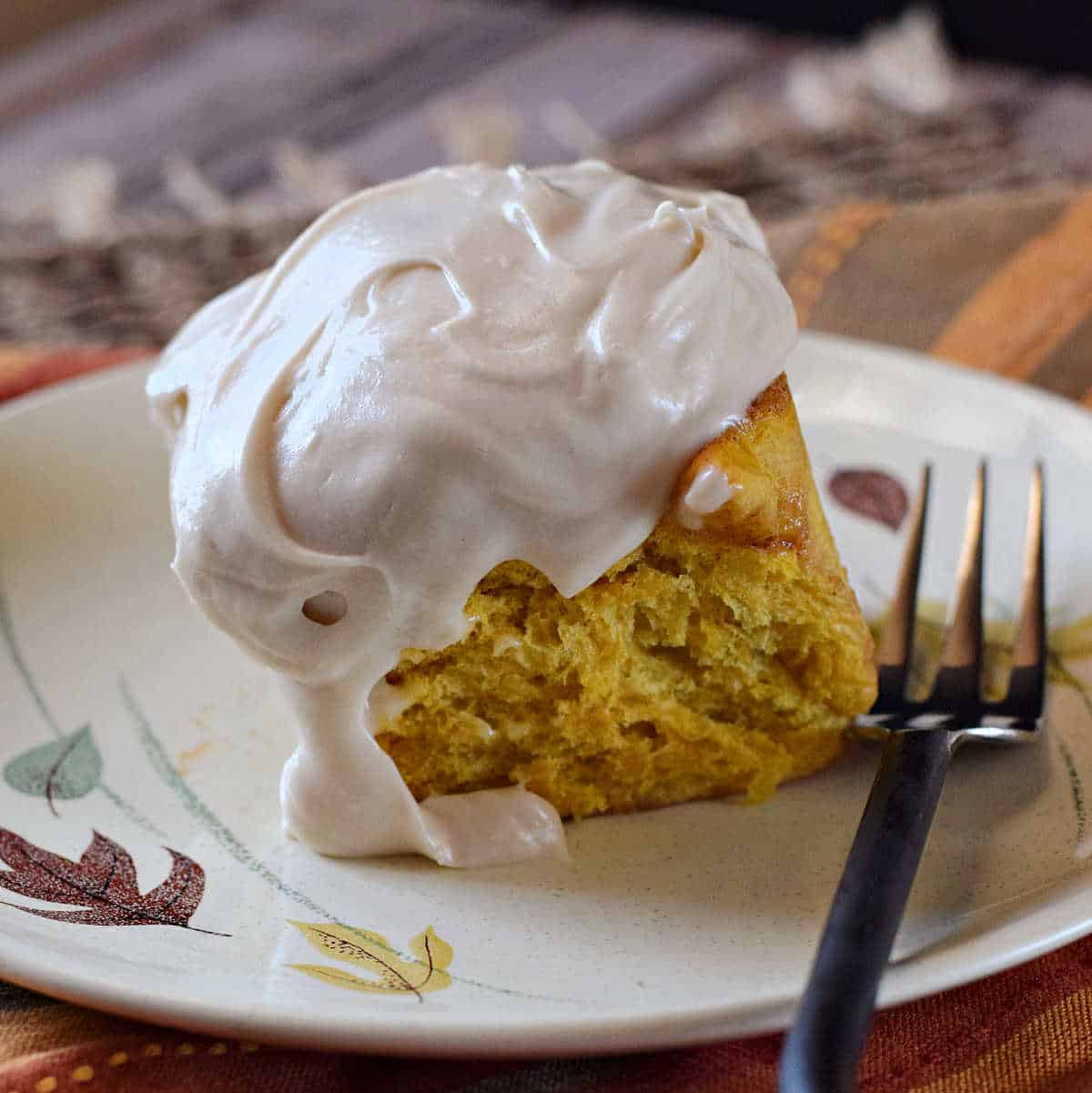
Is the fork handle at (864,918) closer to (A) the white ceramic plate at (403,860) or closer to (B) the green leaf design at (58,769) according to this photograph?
(A) the white ceramic plate at (403,860)

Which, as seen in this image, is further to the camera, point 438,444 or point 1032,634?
point 1032,634

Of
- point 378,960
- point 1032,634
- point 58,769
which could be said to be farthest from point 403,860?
point 1032,634

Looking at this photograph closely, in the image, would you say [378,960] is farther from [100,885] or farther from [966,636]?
[966,636]

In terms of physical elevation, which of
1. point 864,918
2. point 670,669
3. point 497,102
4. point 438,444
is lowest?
point 497,102

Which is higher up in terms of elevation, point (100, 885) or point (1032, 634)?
point (100, 885)

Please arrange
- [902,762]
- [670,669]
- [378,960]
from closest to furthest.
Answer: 1. [378,960]
2. [902,762]
3. [670,669]

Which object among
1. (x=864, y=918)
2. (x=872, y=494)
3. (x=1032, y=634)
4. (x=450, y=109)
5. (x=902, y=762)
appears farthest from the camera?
(x=450, y=109)

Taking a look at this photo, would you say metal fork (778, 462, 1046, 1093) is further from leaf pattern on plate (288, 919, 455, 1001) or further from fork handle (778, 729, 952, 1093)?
leaf pattern on plate (288, 919, 455, 1001)
